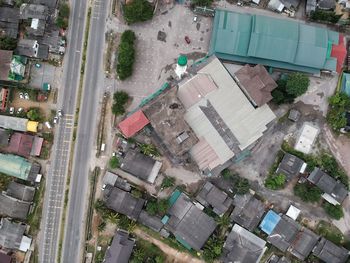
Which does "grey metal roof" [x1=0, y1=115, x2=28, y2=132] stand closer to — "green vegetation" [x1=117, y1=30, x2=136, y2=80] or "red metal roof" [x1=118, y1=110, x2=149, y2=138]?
"red metal roof" [x1=118, y1=110, x2=149, y2=138]

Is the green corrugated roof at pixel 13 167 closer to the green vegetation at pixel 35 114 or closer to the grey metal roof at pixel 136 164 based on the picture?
the green vegetation at pixel 35 114

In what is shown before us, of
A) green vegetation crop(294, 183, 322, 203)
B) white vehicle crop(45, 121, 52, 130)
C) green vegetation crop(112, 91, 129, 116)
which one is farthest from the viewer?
white vehicle crop(45, 121, 52, 130)

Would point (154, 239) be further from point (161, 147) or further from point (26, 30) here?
point (26, 30)

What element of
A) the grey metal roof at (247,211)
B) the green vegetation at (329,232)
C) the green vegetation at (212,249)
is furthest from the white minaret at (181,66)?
the green vegetation at (329,232)

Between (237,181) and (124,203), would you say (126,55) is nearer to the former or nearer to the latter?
(124,203)

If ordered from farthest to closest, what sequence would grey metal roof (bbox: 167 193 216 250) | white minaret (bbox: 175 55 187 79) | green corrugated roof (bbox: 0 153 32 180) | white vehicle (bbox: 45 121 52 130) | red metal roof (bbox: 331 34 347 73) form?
red metal roof (bbox: 331 34 347 73)
white vehicle (bbox: 45 121 52 130)
grey metal roof (bbox: 167 193 216 250)
green corrugated roof (bbox: 0 153 32 180)
white minaret (bbox: 175 55 187 79)

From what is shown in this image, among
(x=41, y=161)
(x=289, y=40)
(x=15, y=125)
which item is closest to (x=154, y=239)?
(x=41, y=161)

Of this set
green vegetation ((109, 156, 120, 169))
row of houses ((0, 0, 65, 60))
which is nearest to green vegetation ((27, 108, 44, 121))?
row of houses ((0, 0, 65, 60))
